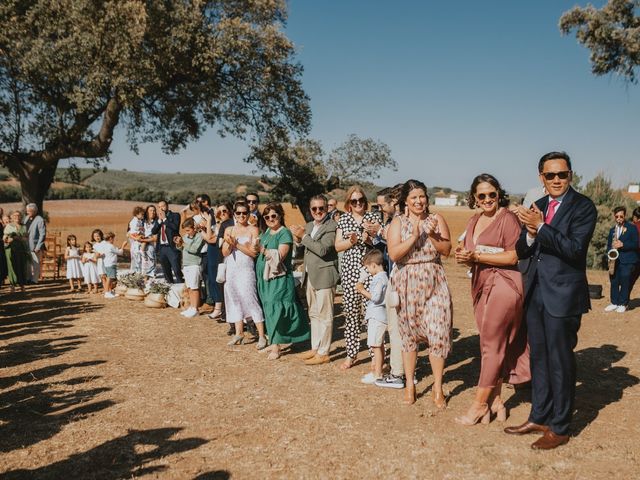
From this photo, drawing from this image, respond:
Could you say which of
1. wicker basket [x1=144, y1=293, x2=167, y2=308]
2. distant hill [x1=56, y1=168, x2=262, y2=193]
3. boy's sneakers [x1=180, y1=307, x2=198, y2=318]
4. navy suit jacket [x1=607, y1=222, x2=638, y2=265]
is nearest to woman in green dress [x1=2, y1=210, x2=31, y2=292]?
wicker basket [x1=144, y1=293, x2=167, y2=308]

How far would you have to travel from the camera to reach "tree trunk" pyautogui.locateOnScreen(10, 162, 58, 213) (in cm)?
1706

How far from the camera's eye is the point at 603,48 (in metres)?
16.3

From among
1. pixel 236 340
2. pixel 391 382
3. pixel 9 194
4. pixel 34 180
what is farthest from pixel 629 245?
pixel 9 194

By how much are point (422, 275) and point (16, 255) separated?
11.2 meters

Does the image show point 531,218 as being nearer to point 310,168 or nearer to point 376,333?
point 376,333

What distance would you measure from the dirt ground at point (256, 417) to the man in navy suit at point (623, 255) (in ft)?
8.61

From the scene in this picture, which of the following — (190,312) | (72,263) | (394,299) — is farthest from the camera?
(72,263)

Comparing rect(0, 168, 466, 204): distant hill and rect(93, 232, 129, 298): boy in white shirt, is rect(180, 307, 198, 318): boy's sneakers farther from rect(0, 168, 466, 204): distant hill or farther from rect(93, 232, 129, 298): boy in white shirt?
rect(0, 168, 466, 204): distant hill

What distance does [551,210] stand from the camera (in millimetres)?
4156

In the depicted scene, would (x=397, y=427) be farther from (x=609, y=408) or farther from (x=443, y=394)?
(x=609, y=408)

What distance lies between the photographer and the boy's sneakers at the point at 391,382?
18.5 feet

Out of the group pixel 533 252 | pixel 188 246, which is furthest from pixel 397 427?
pixel 188 246

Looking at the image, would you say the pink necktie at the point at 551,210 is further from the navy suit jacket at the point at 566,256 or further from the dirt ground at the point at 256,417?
the dirt ground at the point at 256,417

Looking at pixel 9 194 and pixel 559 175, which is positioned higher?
pixel 9 194
